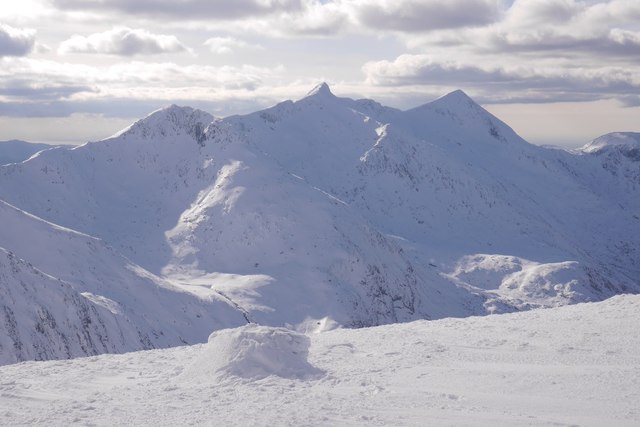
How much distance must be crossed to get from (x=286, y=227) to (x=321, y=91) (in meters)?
89.9

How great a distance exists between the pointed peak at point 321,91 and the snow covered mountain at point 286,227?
24.1ft

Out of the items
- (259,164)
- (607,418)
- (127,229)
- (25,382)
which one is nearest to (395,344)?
(607,418)

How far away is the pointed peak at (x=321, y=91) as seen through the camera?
582 ft

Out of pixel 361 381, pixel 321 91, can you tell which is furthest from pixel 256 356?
pixel 321 91

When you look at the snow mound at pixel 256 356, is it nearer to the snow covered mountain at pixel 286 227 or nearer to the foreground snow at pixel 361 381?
the foreground snow at pixel 361 381

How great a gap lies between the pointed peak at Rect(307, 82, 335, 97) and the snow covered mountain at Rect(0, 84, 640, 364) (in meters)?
7.35

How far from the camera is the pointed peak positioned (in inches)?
6983

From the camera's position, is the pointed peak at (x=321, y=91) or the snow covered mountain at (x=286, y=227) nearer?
the snow covered mountain at (x=286, y=227)

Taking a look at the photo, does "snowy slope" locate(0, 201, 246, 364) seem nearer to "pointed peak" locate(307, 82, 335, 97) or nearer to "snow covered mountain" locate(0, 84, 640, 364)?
"snow covered mountain" locate(0, 84, 640, 364)

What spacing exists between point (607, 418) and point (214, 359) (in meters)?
9.02

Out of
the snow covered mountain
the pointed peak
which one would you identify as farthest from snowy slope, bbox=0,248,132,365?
the pointed peak

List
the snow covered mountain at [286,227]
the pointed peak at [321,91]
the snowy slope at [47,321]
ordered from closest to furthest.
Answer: the snowy slope at [47,321] → the snow covered mountain at [286,227] → the pointed peak at [321,91]

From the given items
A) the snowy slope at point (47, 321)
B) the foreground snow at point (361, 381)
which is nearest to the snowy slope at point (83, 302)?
the snowy slope at point (47, 321)

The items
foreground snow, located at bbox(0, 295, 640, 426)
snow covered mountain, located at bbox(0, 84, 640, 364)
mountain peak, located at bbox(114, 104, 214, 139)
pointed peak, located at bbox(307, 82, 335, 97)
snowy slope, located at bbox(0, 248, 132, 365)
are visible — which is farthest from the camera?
pointed peak, located at bbox(307, 82, 335, 97)
